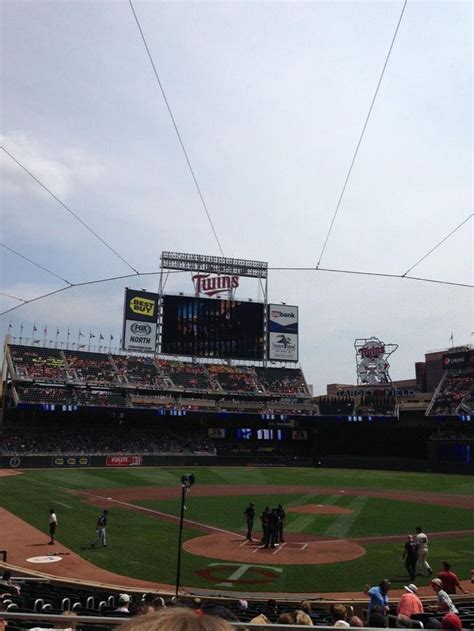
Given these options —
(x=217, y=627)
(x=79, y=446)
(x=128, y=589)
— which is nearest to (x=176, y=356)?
(x=79, y=446)

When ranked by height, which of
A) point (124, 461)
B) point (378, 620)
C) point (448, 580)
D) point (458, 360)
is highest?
point (458, 360)

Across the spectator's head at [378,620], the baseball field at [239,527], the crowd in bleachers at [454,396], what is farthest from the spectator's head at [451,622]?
the crowd in bleachers at [454,396]

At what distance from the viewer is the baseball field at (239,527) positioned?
680 inches

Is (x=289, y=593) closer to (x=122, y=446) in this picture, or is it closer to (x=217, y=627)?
(x=217, y=627)

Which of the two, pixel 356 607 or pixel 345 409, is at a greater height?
pixel 345 409

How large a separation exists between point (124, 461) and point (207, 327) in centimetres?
2058

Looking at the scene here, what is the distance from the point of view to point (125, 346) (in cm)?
6581

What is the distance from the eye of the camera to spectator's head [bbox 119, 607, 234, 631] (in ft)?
5.11

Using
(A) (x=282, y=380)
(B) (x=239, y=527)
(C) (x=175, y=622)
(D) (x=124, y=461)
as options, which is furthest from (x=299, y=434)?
(C) (x=175, y=622)

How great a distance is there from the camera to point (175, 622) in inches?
62.0

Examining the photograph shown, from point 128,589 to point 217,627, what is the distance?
15.1 meters

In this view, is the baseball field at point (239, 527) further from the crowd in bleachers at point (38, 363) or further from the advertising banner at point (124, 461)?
the crowd in bleachers at point (38, 363)

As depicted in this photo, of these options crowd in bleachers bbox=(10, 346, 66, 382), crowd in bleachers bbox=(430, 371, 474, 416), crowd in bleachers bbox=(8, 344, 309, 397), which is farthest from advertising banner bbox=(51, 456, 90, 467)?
crowd in bleachers bbox=(430, 371, 474, 416)

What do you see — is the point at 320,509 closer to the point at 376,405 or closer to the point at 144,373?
the point at 376,405
